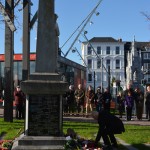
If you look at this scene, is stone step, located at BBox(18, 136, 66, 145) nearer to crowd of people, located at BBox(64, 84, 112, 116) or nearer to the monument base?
the monument base

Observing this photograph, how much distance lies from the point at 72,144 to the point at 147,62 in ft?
328

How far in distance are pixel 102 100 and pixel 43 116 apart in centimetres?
1170

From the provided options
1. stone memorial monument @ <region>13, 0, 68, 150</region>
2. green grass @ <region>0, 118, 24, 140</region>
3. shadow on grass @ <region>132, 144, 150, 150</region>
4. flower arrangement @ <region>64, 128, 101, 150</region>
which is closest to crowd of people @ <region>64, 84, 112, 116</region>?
green grass @ <region>0, 118, 24, 140</region>

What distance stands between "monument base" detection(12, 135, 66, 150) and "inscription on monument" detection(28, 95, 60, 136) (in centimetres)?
21

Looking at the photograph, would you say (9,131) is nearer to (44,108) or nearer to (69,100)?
(44,108)

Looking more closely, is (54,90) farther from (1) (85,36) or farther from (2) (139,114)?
(1) (85,36)

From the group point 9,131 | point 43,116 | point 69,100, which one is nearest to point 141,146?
point 43,116

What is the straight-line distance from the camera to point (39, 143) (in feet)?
35.5

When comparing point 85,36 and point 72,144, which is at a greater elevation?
point 85,36

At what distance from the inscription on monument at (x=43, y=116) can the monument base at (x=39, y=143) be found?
209 mm

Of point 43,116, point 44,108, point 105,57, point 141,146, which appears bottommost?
point 141,146

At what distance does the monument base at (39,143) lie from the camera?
10.7 m

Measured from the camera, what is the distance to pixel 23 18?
19.6m

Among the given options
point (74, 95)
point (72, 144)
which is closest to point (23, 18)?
point (74, 95)
